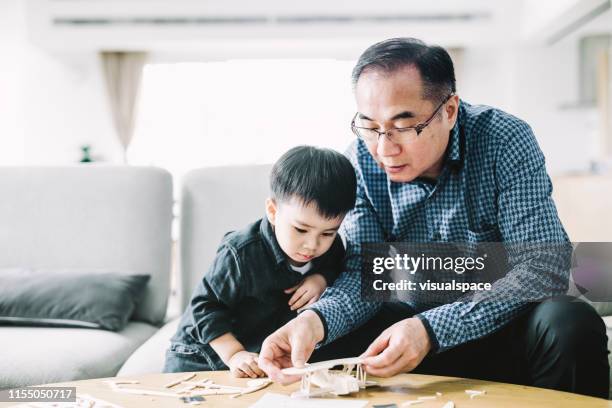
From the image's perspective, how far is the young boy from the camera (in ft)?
4.26

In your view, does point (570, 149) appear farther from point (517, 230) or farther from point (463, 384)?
point (463, 384)

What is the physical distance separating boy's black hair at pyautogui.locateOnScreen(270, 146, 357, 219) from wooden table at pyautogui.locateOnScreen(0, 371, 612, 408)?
40cm

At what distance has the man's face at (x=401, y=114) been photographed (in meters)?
1.21

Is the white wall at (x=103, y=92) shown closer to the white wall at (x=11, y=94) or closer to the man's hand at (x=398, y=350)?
the white wall at (x=11, y=94)

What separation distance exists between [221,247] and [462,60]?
4.40 m

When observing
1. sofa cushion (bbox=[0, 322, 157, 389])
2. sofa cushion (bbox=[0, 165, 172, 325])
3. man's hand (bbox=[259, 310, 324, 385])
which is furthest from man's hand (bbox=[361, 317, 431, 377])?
sofa cushion (bbox=[0, 165, 172, 325])

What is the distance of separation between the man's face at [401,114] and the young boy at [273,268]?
0.13m

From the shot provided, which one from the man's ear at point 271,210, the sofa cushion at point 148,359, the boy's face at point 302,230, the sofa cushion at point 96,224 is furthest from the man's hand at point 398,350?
the sofa cushion at point 96,224

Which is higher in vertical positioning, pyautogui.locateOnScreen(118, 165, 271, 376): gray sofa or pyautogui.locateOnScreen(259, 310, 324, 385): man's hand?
pyautogui.locateOnScreen(118, 165, 271, 376): gray sofa

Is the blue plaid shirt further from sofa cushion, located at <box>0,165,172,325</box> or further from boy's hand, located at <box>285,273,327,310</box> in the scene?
sofa cushion, located at <box>0,165,172,325</box>

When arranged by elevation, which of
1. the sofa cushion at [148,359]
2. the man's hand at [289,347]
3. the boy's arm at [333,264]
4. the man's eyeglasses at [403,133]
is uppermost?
the man's eyeglasses at [403,133]

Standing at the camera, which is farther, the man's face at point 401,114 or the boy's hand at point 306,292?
the boy's hand at point 306,292

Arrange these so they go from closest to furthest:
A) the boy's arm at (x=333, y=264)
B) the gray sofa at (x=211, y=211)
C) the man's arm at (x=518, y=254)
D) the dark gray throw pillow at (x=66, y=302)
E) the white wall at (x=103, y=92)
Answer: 1. the man's arm at (x=518, y=254)
2. the boy's arm at (x=333, y=264)
3. the dark gray throw pillow at (x=66, y=302)
4. the gray sofa at (x=211, y=211)
5. the white wall at (x=103, y=92)

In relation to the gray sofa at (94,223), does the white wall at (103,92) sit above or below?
above
